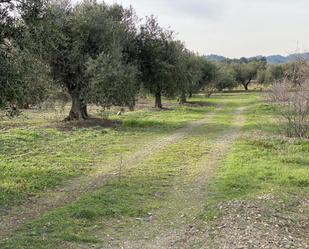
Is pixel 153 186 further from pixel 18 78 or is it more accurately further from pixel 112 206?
pixel 18 78

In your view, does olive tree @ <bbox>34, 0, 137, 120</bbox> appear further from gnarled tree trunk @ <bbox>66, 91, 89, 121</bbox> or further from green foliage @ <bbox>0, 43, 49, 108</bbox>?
green foliage @ <bbox>0, 43, 49, 108</bbox>

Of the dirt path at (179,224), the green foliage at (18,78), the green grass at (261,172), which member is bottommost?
the green grass at (261,172)

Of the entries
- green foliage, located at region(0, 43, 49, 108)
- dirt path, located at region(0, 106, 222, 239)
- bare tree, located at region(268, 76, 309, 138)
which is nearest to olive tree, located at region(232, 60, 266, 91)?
bare tree, located at region(268, 76, 309, 138)

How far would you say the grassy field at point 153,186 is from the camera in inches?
348

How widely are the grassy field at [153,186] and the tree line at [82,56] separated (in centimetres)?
267

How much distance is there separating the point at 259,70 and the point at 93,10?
8695 cm

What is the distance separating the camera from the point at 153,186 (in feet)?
43.0

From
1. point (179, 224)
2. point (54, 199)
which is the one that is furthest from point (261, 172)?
point (54, 199)

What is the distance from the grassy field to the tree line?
2665mm

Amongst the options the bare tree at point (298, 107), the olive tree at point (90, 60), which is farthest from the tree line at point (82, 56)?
the bare tree at point (298, 107)

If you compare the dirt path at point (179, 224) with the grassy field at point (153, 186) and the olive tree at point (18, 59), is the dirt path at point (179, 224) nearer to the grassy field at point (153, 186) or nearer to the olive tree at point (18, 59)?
the grassy field at point (153, 186)

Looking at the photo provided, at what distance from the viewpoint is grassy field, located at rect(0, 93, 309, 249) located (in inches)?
348

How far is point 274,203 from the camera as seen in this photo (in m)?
11.0

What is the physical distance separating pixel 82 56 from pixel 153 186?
59.0 ft
